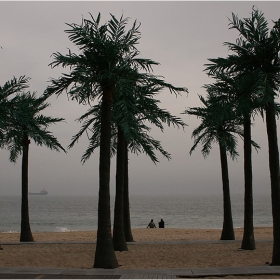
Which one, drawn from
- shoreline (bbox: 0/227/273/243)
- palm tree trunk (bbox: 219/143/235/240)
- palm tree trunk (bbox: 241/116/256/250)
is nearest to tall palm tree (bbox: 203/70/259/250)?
palm tree trunk (bbox: 241/116/256/250)

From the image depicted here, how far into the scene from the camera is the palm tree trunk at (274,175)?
14.7 m

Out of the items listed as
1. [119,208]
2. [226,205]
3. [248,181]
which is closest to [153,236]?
[226,205]

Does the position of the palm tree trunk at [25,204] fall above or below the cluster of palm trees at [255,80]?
below

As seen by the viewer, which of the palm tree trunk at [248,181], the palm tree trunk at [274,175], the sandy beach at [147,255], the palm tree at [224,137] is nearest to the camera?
the palm tree trunk at [274,175]

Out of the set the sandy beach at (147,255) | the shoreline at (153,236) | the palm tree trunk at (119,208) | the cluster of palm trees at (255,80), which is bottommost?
the shoreline at (153,236)

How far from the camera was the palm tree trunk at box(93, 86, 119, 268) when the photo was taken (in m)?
14.7

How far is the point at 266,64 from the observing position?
15.1 meters

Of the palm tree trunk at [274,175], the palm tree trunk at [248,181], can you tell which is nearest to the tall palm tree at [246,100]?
the palm tree trunk at [248,181]

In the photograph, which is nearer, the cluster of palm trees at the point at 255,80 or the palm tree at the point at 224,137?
the cluster of palm trees at the point at 255,80

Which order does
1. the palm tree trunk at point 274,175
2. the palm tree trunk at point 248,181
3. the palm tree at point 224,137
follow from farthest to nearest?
the palm tree at point 224,137 → the palm tree trunk at point 248,181 → the palm tree trunk at point 274,175

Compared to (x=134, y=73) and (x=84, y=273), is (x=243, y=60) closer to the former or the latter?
(x=134, y=73)

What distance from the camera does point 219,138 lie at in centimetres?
2414

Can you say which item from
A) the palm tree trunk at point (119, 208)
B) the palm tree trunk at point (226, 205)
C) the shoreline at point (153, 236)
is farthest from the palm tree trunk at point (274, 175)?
the shoreline at point (153, 236)

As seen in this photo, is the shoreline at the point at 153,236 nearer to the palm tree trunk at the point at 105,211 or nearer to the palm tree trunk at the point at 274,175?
the palm tree trunk at the point at 274,175
